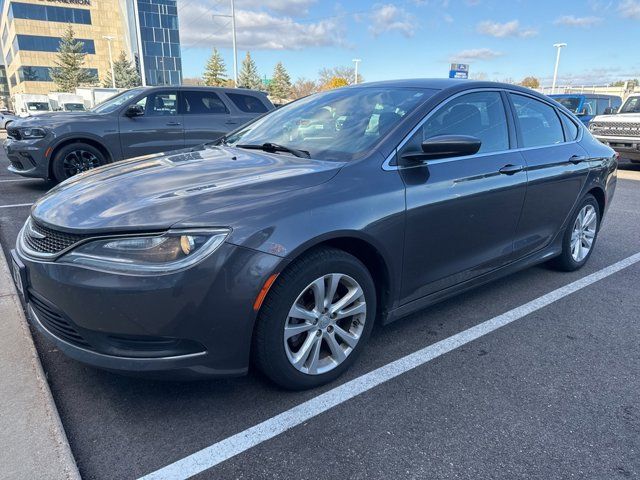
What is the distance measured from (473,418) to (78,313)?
1.94 m

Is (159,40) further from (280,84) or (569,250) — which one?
(569,250)

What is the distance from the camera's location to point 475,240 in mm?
3244

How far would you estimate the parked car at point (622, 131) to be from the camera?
11.5 metres

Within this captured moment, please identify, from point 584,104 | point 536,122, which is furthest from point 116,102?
point 584,104

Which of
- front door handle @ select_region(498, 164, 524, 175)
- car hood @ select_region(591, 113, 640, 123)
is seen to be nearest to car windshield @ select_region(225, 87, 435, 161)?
front door handle @ select_region(498, 164, 524, 175)

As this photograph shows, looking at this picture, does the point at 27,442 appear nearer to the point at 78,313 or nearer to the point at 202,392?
the point at 78,313

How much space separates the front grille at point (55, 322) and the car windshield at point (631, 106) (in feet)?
48.6

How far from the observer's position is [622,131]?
11.7 meters

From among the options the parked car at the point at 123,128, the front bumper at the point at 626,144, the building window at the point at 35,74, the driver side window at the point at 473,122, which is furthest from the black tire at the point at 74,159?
the building window at the point at 35,74

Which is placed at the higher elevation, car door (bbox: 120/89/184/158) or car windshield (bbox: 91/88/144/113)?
car windshield (bbox: 91/88/144/113)

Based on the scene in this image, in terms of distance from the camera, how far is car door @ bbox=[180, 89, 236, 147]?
822 cm

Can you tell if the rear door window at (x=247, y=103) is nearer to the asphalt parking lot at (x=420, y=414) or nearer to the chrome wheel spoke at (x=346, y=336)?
the asphalt parking lot at (x=420, y=414)

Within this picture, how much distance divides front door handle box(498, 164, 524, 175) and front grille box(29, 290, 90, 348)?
2.83 meters

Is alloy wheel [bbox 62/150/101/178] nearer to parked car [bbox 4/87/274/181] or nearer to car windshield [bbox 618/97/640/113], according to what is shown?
parked car [bbox 4/87/274/181]
